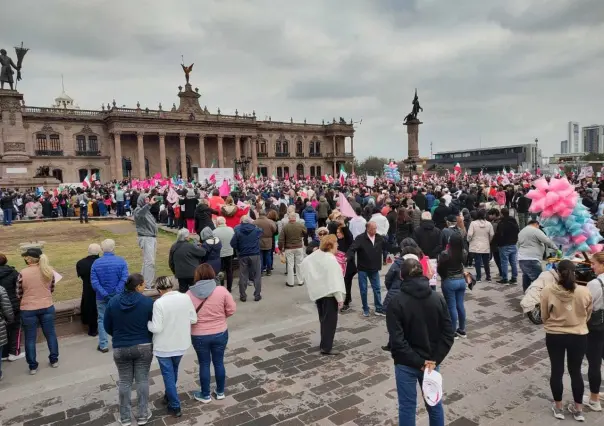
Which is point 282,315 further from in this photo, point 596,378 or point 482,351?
point 596,378

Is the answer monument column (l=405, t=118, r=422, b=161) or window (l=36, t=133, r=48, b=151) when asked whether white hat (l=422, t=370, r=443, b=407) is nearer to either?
monument column (l=405, t=118, r=422, b=161)

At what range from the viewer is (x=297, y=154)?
6975 centimetres

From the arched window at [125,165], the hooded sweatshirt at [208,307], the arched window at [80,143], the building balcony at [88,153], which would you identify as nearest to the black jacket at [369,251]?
the hooded sweatshirt at [208,307]

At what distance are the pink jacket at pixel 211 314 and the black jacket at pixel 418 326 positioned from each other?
1968mm

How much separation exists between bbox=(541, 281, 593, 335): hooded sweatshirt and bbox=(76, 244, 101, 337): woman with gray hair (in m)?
6.10

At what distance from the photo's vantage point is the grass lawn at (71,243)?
376 inches

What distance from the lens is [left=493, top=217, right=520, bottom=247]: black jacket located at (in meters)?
9.02

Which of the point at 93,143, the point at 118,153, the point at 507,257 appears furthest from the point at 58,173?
the point at 507,257

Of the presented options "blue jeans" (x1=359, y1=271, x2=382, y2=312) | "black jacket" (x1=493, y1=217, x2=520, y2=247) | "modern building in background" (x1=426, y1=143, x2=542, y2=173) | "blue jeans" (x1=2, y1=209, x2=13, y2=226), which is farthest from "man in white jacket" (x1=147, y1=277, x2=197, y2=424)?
"modern building in background" (x1=426, y1=143, x2=542, y2=173)

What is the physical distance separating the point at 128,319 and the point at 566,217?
21.0ft

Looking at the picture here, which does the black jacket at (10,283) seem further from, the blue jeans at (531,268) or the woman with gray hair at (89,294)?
the blue jeans at (531,268)

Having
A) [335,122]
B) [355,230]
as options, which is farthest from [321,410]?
[335,122]

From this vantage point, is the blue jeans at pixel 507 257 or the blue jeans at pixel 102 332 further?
the blue jeans at pixel 507 257

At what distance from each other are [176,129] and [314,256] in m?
51.5
